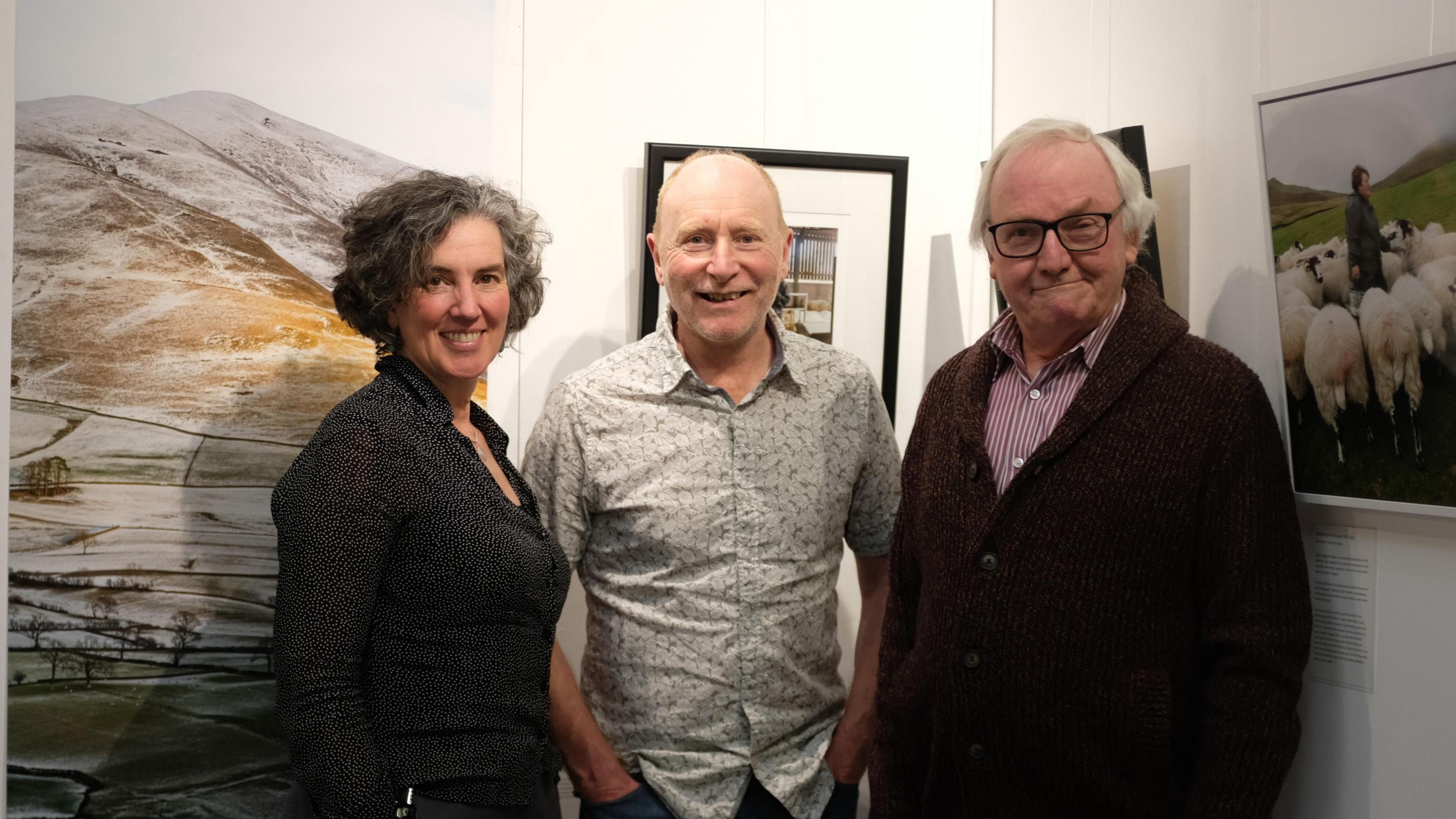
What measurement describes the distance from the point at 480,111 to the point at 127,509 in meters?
1.05

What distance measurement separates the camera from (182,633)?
1.91 metres

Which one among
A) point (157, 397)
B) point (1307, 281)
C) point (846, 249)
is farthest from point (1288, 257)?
point (157, 397)

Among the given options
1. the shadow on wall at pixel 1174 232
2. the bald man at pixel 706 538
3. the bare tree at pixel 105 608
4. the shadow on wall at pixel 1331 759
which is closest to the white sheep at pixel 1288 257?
the shadow on wall at pixel 1174 232

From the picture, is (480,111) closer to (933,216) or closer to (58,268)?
(58,268)

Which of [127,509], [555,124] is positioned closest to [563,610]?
[127,509]

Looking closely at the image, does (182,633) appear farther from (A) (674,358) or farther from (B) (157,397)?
(A) (674,358)

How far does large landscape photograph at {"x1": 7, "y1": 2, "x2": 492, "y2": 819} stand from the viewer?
6.01ft

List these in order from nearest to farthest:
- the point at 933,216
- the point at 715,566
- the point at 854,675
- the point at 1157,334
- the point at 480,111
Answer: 1. the point at 1157,334
2. the point at 715,566
3. the point at 854,675
4. the point at 480,111
5. the point at 933,216

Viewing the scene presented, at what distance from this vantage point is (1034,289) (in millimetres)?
1492

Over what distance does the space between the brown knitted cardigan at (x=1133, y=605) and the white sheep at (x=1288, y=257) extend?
0.60 feet

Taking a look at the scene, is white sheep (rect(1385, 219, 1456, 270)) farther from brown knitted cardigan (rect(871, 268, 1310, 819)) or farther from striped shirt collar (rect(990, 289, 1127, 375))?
striped shirt collar (rect(990, 289, 1127, 375))

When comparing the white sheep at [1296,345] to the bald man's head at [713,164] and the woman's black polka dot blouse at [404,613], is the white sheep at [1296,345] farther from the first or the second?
the woman's black polka dot blouse at [404,613]

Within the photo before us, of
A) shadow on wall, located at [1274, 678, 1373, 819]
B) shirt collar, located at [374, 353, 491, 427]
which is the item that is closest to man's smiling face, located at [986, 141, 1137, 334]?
shadow on wall, located at [1274, 678, 1373, 819]

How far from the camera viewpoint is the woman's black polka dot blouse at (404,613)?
1302mm
